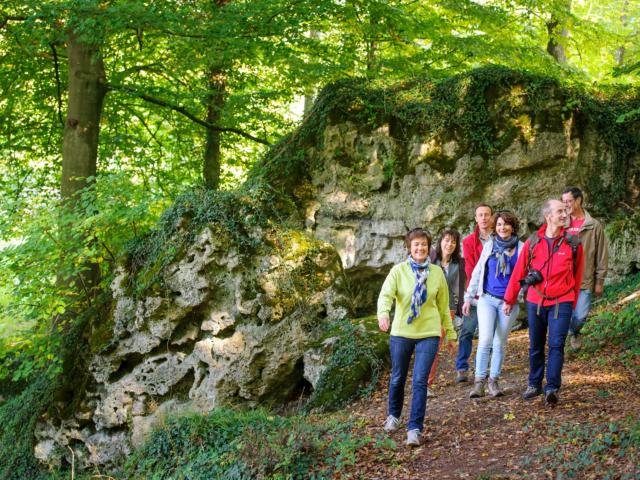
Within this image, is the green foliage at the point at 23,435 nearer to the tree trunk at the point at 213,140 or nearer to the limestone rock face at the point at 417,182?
the limestone rock face at the point at 417,182

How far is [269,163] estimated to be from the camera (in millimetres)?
10703

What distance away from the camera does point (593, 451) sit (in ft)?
15.5

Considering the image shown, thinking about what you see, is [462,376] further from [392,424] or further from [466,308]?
[392,424]

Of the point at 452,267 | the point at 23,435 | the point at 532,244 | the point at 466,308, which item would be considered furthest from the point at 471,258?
the point at 23,435

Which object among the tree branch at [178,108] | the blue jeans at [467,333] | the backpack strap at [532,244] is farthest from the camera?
the tree branch at [178,108]

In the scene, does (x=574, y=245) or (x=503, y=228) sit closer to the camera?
(x=574, y=245)

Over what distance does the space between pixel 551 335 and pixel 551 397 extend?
579 millimetres

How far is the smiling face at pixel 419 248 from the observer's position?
5434 mm

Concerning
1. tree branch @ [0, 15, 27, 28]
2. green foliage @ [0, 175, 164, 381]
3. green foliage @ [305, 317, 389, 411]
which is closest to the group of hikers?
green foliage @ [305, 317, 389, 411]

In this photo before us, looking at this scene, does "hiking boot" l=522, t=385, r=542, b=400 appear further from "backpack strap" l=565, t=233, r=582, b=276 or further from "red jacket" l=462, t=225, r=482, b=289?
"red jacket" l=462, t=225, r=482, b=289

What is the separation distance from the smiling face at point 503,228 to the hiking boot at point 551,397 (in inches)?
61.1

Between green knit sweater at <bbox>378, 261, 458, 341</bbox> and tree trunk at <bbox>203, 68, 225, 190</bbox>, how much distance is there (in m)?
9.31

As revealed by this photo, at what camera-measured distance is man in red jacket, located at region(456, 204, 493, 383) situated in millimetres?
6863

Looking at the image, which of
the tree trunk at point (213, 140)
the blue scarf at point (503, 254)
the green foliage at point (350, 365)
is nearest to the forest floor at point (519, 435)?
the green foliage at point (350, 365)
